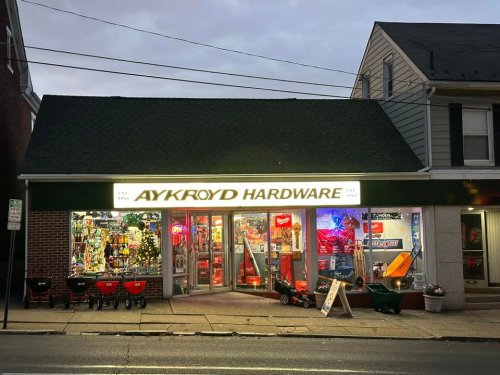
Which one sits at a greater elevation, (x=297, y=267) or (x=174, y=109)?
(x=174, y=109)

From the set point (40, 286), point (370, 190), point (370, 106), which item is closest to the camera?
point (40, 286)

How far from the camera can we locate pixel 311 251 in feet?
53.8

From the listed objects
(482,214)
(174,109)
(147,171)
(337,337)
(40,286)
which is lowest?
(337,337)

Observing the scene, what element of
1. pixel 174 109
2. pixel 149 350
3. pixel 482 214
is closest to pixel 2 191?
pixel 174 109

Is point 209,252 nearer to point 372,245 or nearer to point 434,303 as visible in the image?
point 372,245

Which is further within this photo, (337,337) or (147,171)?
(147,171)

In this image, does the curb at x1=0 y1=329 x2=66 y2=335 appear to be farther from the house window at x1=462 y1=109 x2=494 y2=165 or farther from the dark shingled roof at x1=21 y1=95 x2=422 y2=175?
the house window at x1=462 y1=109 x2=494 y2=165

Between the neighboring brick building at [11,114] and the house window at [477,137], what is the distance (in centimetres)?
1414

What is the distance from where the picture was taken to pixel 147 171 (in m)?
15.8

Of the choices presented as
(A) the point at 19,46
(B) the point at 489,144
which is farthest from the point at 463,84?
(A) the point at 19,46

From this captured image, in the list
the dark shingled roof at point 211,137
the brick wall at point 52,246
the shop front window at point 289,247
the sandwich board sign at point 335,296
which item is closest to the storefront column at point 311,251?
the shop front window at point 289,247

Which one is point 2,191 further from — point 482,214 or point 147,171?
point 482,214

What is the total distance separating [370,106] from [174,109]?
6.86 meters

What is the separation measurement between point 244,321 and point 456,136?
8.31 metres
